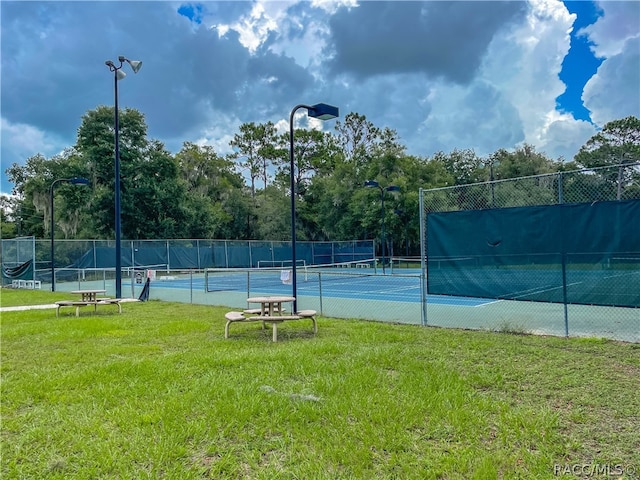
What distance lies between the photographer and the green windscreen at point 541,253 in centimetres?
639

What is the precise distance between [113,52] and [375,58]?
28.1 ft

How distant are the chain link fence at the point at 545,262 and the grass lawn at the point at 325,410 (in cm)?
102

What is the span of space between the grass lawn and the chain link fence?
1.02 m

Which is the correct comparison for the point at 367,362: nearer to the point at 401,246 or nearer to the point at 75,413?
the point at 75,413

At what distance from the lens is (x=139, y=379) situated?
462cm

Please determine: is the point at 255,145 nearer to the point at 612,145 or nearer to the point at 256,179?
the point at 256,179

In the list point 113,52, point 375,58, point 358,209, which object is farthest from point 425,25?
point 358,209

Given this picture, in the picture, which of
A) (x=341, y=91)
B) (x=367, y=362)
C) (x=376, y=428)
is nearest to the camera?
(x=376, y=428)

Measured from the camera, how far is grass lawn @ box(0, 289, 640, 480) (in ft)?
9.30

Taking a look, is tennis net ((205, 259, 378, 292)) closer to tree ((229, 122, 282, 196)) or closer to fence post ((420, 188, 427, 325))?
fence post ((420, 188, 427, 325))

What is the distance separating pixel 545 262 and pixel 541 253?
15 centimetres

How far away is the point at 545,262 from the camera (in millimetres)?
7062

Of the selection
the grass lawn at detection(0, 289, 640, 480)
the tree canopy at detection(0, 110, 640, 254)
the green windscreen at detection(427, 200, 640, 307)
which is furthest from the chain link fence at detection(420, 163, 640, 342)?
the tree canopy at detection(0, 110, 640, 254)

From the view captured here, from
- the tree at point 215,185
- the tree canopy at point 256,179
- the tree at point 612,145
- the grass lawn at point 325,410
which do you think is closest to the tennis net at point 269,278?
the grass lawn at point 325,410
